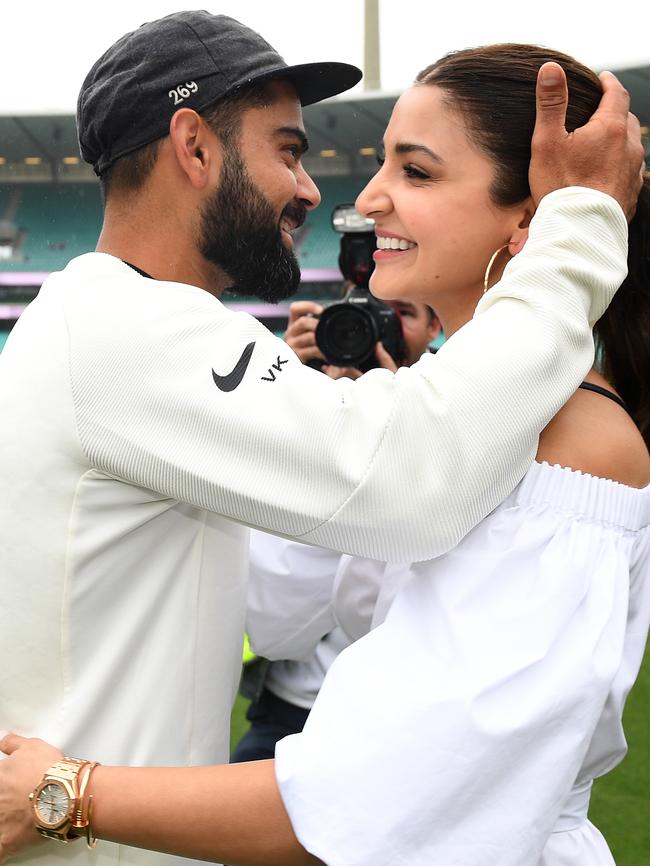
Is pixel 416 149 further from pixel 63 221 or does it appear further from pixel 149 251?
pixel 63 221

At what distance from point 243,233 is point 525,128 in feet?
1.62

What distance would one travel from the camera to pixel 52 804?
115cm

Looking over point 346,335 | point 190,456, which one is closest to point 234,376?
point 190,456

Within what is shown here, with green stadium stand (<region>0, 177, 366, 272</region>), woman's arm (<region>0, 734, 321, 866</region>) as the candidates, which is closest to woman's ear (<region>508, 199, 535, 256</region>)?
woman's arm (<region>0, 734, 321, 866</region>)

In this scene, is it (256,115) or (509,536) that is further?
(256,115)

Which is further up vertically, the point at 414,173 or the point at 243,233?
the point at 414,173

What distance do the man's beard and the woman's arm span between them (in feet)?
2.70

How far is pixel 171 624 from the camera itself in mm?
1331

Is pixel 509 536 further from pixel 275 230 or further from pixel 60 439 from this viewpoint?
pixel 275 230

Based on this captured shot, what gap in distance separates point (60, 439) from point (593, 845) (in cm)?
81

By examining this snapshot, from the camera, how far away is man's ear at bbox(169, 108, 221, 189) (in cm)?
156

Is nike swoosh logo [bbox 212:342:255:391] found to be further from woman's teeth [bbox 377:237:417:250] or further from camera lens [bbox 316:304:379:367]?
camera lens [bbox 316:304:379:367]

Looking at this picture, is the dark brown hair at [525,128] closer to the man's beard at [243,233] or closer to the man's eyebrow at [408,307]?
the man's beard at [243,233]

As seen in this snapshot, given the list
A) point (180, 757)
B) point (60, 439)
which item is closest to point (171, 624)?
point (180, 757)
